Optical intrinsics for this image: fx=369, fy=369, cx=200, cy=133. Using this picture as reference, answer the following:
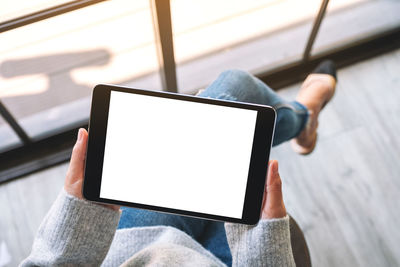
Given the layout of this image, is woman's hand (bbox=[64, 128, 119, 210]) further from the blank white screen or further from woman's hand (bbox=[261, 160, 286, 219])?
woman's hand (bbox=[261, 160, 286, 219])

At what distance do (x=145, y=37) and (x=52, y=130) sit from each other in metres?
0.41

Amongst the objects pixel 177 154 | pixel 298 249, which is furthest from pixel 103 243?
pixel 298 249

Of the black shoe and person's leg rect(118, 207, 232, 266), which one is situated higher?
person's leg rect(118, 207, 232, 266)

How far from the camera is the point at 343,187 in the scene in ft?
3.63

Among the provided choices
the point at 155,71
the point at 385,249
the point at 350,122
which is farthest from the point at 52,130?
the point at 385,249

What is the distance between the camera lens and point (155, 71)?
112 centimetres

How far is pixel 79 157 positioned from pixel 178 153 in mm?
160

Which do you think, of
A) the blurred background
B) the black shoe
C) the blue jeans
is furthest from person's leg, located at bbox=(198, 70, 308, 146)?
the black shoe

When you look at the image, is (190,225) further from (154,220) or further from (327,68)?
(327,68)

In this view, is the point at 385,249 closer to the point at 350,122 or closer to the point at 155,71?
the point at 350,122

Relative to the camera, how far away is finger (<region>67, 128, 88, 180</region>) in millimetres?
589

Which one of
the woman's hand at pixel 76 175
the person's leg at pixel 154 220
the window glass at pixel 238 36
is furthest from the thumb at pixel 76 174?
the window glass at pixel 238 36

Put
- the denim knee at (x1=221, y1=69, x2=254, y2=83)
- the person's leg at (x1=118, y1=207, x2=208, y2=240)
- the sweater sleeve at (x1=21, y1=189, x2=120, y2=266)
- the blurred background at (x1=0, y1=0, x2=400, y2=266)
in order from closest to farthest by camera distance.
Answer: the sweater sleeve at (x1=21, y1=189, x2=120, y2=266) → the person's leg at (x1=118, y1=207, x2=208, y2=240) → the denim knee at (x1=221, y1=69, x2=254, y2=83) → the blurred background at (x1=0, y1=0, x2=400, y2=266)

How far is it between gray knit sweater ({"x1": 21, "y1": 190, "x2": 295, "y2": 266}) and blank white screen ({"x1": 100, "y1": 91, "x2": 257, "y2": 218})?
0.04m
